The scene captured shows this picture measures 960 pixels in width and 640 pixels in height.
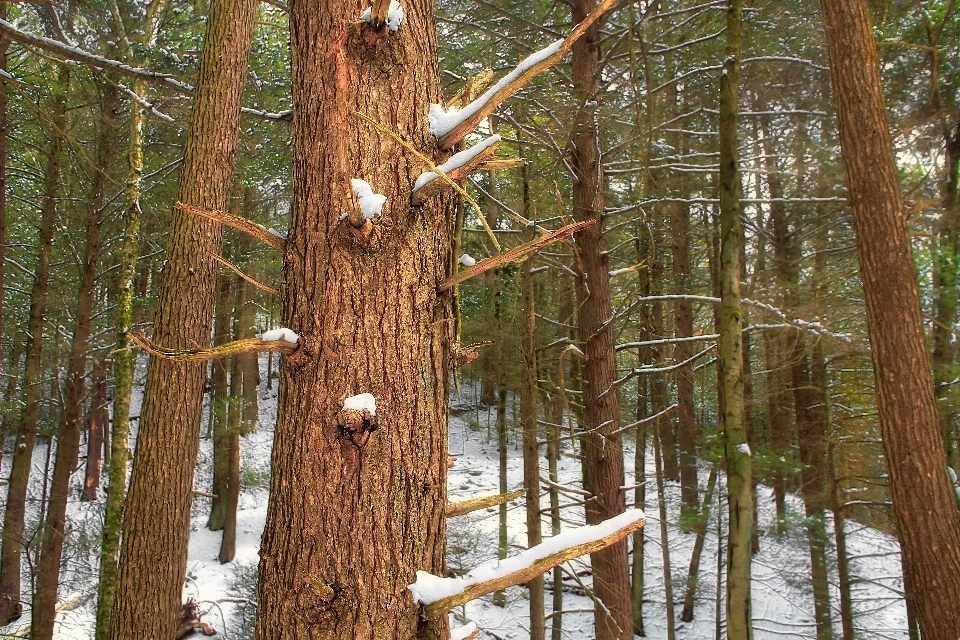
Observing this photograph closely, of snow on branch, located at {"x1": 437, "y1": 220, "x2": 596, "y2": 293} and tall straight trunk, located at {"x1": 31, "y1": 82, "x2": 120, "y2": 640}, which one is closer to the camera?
snow on branch, located at {"x1": 437, "y1": 220, "x2": 596, "y2": 293}

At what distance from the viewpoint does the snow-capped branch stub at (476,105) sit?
4.27ft

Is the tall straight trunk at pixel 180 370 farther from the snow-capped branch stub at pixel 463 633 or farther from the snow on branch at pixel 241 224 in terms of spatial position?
the snow-capped branch stub at pixel 463 633

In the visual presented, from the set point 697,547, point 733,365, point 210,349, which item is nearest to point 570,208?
point 733,365

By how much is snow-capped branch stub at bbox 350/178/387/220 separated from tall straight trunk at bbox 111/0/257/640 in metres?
2.82

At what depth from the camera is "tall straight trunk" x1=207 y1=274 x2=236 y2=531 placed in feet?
33.4

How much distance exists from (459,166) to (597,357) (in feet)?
15.0

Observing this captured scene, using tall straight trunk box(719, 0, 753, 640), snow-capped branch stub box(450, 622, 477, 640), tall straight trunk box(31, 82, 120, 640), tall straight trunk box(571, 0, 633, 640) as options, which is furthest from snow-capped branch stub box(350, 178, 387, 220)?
tall straight trunk box(31, 82, 120, 640)

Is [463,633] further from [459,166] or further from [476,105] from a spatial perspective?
[476,105]

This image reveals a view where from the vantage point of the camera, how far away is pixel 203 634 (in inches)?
373

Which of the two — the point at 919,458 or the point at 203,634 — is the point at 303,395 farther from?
the point at 203,634

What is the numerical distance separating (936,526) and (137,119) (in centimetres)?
745

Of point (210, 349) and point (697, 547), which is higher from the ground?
point (210, 349)

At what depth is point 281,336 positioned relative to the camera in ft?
4.82

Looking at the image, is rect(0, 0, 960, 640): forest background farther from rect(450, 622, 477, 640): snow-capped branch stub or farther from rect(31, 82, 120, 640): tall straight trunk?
rect(450, 622, 477, 640): snow-capped branch stub
